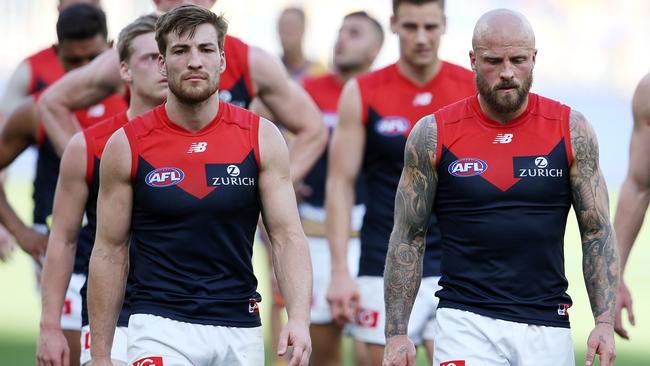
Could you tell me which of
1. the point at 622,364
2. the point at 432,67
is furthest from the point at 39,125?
the point at 622,364

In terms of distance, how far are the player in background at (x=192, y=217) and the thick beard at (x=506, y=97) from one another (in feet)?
3.20

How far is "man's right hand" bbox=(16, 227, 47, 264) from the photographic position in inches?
352

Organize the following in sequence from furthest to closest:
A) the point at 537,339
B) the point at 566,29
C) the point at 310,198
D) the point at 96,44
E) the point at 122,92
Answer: the point at 566,29 < the point at 310,198 < the point at 96,44 < the point at 122,92 < the point at 537,339

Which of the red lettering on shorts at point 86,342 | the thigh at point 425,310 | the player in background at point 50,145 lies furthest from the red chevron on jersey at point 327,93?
the red lettering on shorts at point 86,342

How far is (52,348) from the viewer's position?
746 cm

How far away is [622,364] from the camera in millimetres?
12703

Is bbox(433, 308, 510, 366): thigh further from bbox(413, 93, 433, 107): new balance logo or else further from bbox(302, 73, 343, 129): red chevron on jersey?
bbox(302, 73, 343, 129): red chevron on jersey

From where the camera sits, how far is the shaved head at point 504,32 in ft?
21.5

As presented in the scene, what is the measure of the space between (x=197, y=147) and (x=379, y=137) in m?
2.67

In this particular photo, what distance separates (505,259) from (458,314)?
346mm

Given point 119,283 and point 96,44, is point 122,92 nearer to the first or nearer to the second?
point 96,44

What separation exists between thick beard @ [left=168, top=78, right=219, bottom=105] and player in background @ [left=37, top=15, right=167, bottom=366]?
0.98m

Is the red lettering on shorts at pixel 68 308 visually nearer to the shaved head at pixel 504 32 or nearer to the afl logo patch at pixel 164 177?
the afl logo patch at pixel 164 177

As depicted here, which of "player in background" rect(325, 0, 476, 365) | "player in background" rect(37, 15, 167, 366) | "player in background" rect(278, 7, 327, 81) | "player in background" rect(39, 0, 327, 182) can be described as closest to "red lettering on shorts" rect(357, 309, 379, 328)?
"player in background" rect(325, 0, 476, 365)
